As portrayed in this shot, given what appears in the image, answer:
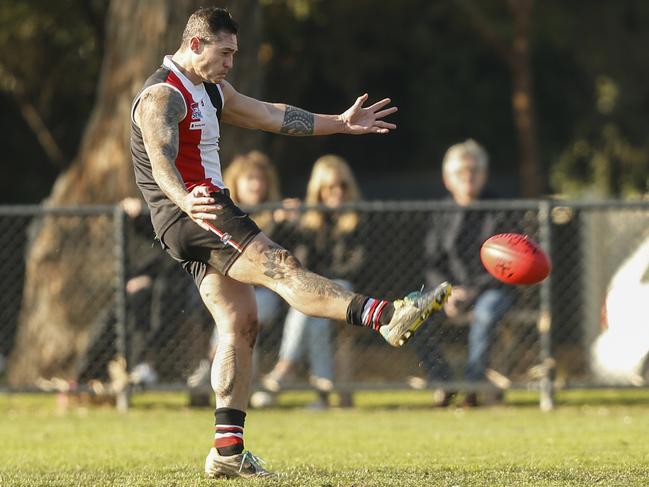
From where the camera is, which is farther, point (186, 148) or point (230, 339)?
point (230, 339)

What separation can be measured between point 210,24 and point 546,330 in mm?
5345

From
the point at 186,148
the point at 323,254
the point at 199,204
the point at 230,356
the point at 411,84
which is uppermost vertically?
the point at 411,84

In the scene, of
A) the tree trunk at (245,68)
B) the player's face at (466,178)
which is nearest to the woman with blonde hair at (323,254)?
the player's face at (466,178)

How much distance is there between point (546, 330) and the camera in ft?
36.2

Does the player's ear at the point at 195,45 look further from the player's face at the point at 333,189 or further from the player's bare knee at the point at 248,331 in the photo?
the player's face at the point at 333,189

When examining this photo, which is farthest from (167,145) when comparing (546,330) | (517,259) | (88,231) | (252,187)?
(88,231)

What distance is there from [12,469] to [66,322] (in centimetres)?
601

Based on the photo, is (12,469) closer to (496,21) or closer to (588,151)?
(496,21)

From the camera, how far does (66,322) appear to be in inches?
518

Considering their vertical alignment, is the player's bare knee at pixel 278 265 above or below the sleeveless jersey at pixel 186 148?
below

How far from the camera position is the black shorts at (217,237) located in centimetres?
645

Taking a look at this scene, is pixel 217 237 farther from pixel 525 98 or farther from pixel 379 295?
pixel 525 98

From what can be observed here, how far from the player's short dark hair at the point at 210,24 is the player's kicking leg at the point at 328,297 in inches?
41.3

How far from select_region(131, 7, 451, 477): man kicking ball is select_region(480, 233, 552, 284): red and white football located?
957 mm
